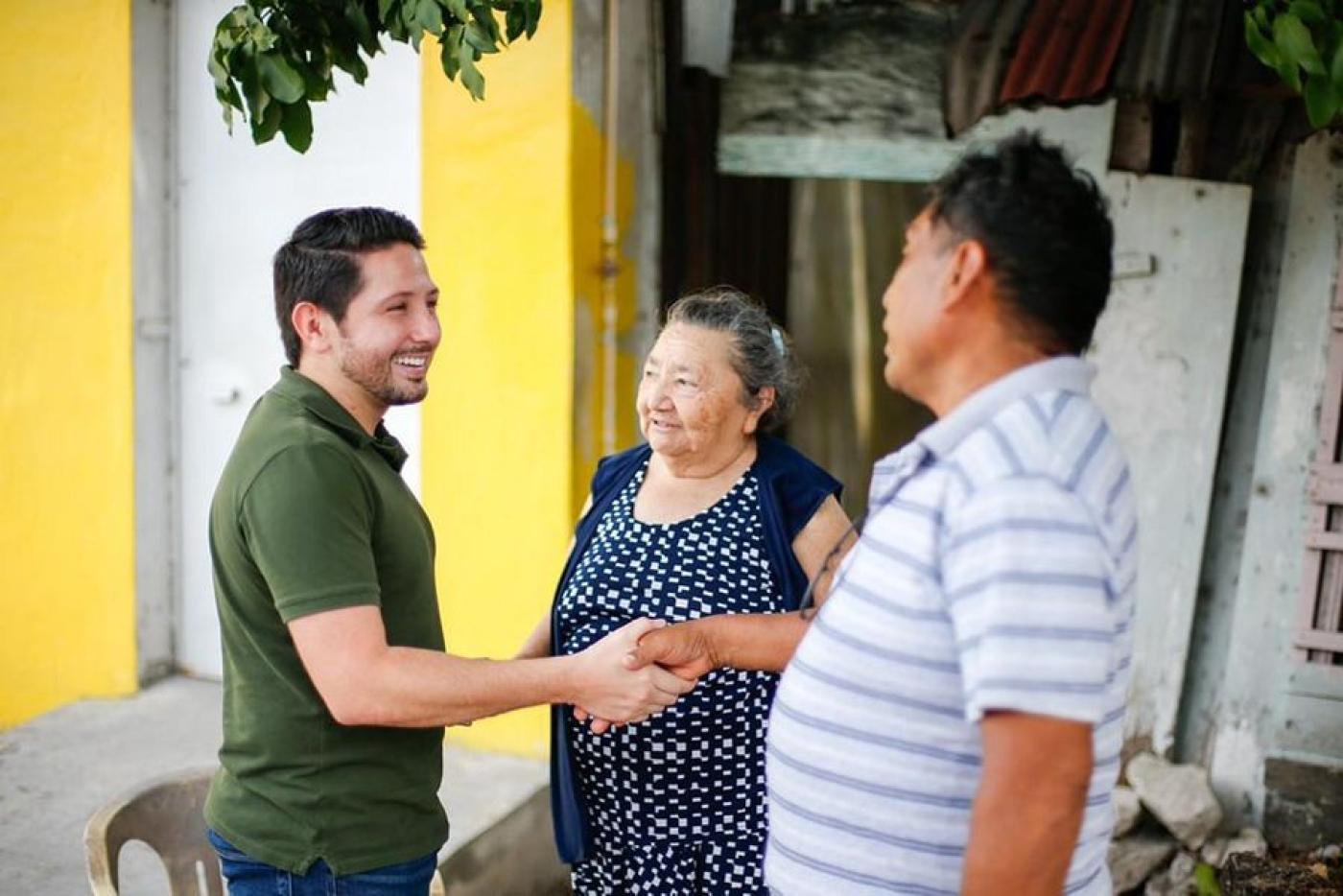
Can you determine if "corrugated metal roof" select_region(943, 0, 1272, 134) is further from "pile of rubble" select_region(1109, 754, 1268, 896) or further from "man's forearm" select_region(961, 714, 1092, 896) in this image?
"man's forearm" select_region(961, 714, 1092, 896)

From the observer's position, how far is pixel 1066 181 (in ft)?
4.57

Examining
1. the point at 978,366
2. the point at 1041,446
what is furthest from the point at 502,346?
the point at 1041,446

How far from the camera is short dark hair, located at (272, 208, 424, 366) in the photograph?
2.04 m

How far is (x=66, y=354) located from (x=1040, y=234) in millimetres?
4151

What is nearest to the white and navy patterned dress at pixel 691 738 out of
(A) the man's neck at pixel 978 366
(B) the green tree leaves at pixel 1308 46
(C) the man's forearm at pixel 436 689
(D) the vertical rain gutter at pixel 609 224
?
(C) the man's forearm at pixel 436 689

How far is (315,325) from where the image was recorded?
206 cm

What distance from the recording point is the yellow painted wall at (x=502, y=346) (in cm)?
372

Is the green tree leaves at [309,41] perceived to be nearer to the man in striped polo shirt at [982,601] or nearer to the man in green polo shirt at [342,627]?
the man in green polo shirt at [342,627]

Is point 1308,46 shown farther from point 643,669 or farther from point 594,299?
point 594,299

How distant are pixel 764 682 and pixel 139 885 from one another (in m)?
1.89

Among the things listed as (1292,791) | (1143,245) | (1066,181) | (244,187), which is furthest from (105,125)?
(1292,791)

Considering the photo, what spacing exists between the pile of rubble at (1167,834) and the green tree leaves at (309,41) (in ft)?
9.82

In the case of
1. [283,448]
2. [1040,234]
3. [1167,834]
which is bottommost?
[1167,834]

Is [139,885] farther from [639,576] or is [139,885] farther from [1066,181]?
[1066,181]
